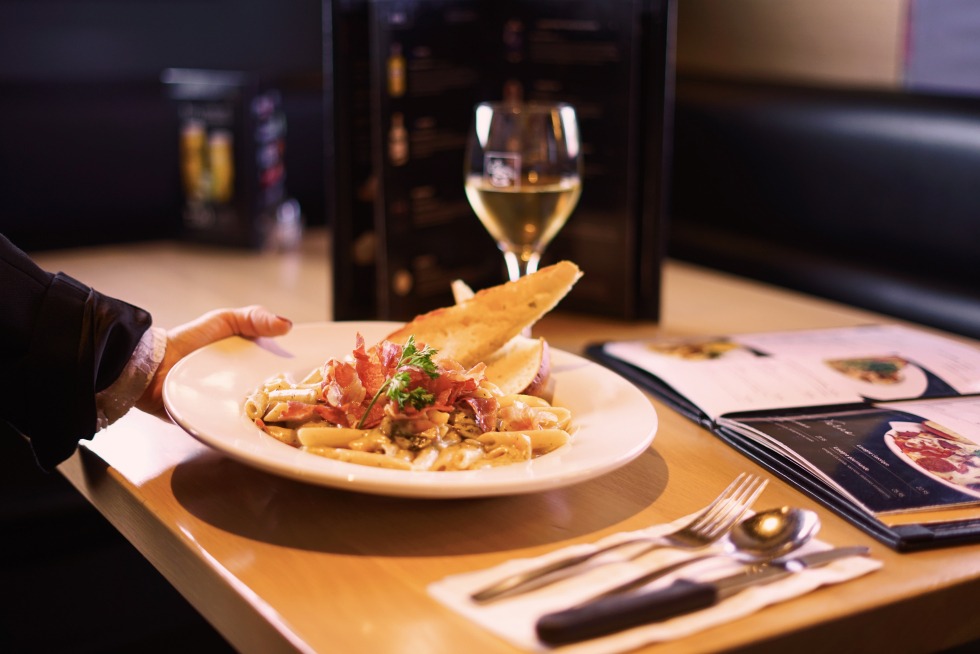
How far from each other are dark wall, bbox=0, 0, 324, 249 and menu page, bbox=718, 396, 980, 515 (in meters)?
Result: 1.50

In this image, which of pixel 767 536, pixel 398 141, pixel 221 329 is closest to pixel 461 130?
pixel 398 141

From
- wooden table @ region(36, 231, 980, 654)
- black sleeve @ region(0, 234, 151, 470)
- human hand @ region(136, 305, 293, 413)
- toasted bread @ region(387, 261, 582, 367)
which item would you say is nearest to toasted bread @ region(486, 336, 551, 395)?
toasted bread @ region(387, 261, 582, 367)

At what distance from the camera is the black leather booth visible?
1.90 metres

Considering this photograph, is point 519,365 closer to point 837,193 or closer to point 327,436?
point 327,436

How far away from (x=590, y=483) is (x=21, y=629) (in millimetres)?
1145

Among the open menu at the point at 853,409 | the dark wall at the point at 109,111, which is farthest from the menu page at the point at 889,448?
the dark wall at the point at 109,111

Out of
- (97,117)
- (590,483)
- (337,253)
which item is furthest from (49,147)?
(590,483)

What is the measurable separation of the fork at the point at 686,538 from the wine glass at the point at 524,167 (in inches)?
18.5

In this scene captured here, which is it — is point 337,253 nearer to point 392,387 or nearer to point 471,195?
point 471,195

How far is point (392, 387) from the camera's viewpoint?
842mm

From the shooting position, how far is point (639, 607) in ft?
2.18

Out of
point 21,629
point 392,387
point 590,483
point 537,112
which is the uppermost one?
point 537,112

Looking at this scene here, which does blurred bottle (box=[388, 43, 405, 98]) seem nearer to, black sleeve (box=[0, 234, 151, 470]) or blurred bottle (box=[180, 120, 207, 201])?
black sleeve (box=[0, 234, 151, 470])

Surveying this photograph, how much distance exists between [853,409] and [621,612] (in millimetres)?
524
